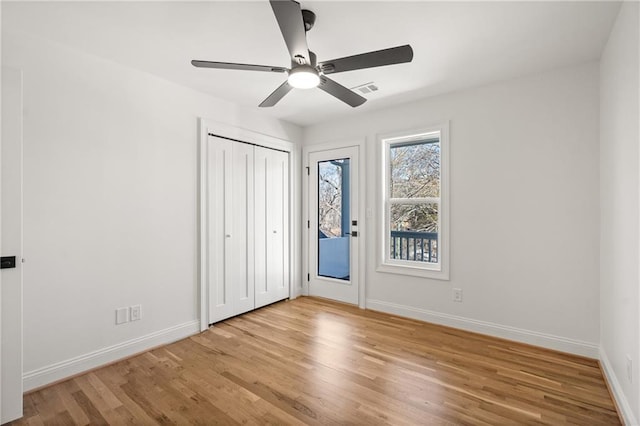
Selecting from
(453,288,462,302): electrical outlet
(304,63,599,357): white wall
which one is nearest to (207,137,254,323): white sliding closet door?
(304,63,599,357): white wall

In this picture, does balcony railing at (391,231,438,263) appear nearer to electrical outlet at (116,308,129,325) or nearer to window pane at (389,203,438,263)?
window pane at (389,203,438,263)

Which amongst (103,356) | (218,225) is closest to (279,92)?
(218,225)

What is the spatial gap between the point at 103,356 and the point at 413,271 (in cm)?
305

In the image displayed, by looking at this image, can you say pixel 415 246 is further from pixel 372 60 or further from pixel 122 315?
pixel 122 315

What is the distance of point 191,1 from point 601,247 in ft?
11.4

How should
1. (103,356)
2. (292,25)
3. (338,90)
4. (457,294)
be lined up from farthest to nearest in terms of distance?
(457,294) → (103,356) → (338,90) → (292,25)

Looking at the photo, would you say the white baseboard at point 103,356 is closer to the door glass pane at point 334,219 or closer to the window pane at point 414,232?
the door glass pane at point 334,219

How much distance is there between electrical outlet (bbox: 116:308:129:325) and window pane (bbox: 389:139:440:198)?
3.01m

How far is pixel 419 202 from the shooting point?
11.8 ft

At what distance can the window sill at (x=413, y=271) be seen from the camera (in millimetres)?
3353

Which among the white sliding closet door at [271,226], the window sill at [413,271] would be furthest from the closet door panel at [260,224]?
the window sill at [413,271]

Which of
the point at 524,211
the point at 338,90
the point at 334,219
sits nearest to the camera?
the point at 338,90

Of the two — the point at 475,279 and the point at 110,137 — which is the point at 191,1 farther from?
the point at 475,279

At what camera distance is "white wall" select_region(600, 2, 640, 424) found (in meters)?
1.68
